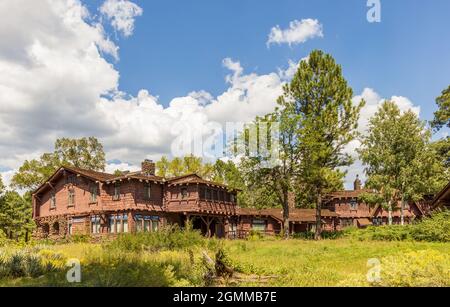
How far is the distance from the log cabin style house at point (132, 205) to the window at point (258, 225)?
0.12 meters

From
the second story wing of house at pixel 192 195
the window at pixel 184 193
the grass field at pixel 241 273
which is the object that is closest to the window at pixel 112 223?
the second story wing of house at pixel 192 195

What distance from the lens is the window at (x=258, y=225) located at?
2107 inches

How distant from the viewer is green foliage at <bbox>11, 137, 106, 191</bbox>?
62.5 m

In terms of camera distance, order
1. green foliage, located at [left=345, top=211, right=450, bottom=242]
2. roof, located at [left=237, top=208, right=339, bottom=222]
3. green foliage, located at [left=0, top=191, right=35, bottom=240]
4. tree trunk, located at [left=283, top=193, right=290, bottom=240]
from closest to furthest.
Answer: green foliage, located at [left=345, top=211, right=450, bottom=242] → tree trunk, located at [left=283, top=193, right=290, bottom=240] → green foliage, located at [left=0, top=191, right=35, bottom=240] → roof, located at [left=237, top=208, right=339, bottom=222]

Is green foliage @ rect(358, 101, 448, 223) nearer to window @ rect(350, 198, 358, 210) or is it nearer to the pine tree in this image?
the pine tree

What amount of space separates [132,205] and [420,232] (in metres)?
24.6

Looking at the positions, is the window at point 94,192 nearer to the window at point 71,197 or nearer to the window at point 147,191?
the window at point 71,197

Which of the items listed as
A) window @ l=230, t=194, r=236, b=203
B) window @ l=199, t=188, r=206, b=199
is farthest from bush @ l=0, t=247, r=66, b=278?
window @ l=230, t=194, r=236, b=203

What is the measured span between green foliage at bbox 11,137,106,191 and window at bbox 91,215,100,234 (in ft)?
74.8

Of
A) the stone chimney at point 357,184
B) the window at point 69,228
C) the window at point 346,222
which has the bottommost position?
the window at point 346,222

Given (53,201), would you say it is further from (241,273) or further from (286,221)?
(241,273)

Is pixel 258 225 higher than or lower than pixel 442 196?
lower

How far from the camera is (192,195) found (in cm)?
4275

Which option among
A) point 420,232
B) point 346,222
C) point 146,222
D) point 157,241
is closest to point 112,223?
point 146,222
